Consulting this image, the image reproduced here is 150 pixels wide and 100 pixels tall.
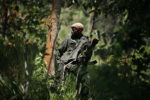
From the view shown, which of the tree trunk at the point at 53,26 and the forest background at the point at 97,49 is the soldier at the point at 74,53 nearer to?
the forest background at the point at 97,49

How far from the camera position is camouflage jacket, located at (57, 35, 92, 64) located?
3252 mm

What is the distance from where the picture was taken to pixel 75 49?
3365mm

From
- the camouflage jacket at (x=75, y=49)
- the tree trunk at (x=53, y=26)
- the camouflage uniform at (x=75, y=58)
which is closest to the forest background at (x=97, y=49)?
the tree trunk at (x=53, y=26)

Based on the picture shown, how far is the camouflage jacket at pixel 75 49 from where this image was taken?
3.25 m

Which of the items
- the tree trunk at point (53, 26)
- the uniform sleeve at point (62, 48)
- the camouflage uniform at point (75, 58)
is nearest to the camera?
the camouflage uniform at point (75, 58)

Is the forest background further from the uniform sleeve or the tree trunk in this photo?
the uniform sleeve

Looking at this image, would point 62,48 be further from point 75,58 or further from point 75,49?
point 75,58

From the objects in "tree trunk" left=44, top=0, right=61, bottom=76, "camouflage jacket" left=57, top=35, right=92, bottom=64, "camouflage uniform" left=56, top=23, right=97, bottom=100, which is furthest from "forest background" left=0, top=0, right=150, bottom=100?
"camouflage jacket" left=57, top=35, right=92, bottom=64

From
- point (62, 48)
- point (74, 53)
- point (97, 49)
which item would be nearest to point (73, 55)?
point (74, 53)

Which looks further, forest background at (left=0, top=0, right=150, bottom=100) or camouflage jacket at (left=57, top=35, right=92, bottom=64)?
camouflage jacket at (left=57, top=35, right=92, bottom=64)

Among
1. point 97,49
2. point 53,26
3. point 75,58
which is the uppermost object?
point 53,26

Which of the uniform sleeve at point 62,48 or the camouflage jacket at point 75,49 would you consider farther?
the uniform sleeve at point 62,48

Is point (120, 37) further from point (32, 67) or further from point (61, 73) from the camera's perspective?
point (32, 67)

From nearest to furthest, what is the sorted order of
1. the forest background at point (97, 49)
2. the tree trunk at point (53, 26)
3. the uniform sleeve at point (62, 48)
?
1. the forest background at point (97, 49)
2. the uniform sleeve at point (62, 48)
3. the tree trunk at point (53, 26)
